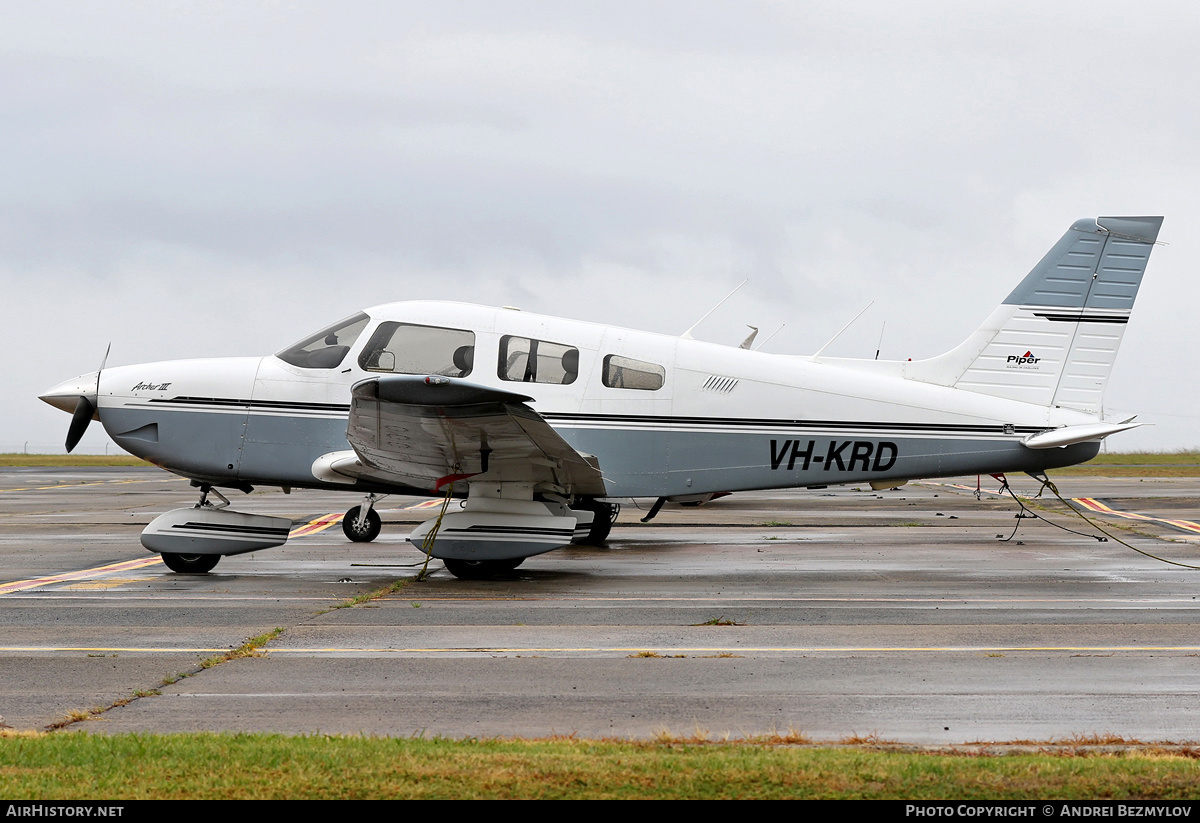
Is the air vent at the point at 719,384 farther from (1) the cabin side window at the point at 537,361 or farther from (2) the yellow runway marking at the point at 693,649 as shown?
(2) the yellow runway marking at the point at 693,649

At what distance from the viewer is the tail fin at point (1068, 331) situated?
12.5 m

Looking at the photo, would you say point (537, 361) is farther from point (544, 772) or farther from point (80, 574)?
point (544, 772)

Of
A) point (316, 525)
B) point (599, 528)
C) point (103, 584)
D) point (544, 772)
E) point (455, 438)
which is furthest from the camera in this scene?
point (316, 525)

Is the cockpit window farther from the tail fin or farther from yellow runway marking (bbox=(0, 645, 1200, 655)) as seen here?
the tail fin

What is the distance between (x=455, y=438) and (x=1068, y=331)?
7407 millimetres

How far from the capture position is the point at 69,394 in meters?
12.4

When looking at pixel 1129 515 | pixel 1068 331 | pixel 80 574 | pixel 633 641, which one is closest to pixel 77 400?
pixel 80 574

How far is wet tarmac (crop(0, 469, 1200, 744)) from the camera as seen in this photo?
5.57 metres

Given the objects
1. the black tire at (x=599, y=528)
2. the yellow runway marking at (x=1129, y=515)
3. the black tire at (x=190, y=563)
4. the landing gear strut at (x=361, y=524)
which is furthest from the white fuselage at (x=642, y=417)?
the yellow runway marking at (x=1129, y=515)

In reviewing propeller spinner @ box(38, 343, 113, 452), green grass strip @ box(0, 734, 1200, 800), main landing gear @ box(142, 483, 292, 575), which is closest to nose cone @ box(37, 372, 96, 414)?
propeller spinner @ box(38, 343, 113, 452)

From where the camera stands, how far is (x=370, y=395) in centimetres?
968

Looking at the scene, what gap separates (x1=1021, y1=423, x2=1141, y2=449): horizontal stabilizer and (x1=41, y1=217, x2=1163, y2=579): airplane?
22mm

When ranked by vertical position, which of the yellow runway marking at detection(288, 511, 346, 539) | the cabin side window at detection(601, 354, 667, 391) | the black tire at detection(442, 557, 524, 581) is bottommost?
the yellow runway marking at detection(288, 511, 346, 539)
